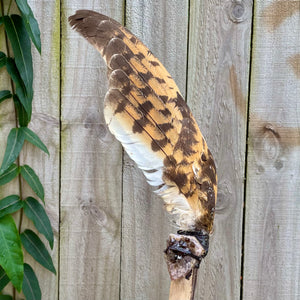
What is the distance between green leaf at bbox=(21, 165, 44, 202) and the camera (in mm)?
986

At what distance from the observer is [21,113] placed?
985mm

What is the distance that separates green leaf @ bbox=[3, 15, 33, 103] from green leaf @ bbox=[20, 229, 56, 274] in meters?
0.34

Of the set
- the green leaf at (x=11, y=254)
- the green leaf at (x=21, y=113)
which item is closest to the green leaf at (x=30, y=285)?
the green leaf at (x=11, y=254)

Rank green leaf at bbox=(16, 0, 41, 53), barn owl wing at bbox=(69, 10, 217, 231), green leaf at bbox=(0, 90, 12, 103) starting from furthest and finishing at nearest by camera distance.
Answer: green leaf at bbox=(0, 90, 12, 103) → green leaf at bbox=(16, 0, 41, 53) → barn owl wing at bbox=(69, 10, 217, 231)

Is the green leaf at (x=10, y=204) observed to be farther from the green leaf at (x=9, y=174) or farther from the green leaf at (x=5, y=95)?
the green leaf at (x=5, y=95)

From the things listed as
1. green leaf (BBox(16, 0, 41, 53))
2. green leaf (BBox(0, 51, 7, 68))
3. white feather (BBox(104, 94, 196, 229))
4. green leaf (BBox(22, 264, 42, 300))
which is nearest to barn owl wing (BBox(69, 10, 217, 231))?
white feather (BBox(104, 94, 196, 229))

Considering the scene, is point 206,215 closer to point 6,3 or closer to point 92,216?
point 92,216

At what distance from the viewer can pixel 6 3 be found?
0.97 metres

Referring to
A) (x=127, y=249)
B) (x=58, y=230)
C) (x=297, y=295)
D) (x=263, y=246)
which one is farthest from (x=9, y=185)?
(x=297, y=295)

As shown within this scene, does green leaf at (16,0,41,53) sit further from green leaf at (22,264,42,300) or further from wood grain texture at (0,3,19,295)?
green leaf at (22,264,42,300)

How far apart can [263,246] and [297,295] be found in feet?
0.52

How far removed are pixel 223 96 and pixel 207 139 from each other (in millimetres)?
109

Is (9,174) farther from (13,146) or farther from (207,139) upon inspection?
(207,139)

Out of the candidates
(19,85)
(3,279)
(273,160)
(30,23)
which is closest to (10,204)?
(3,279)
